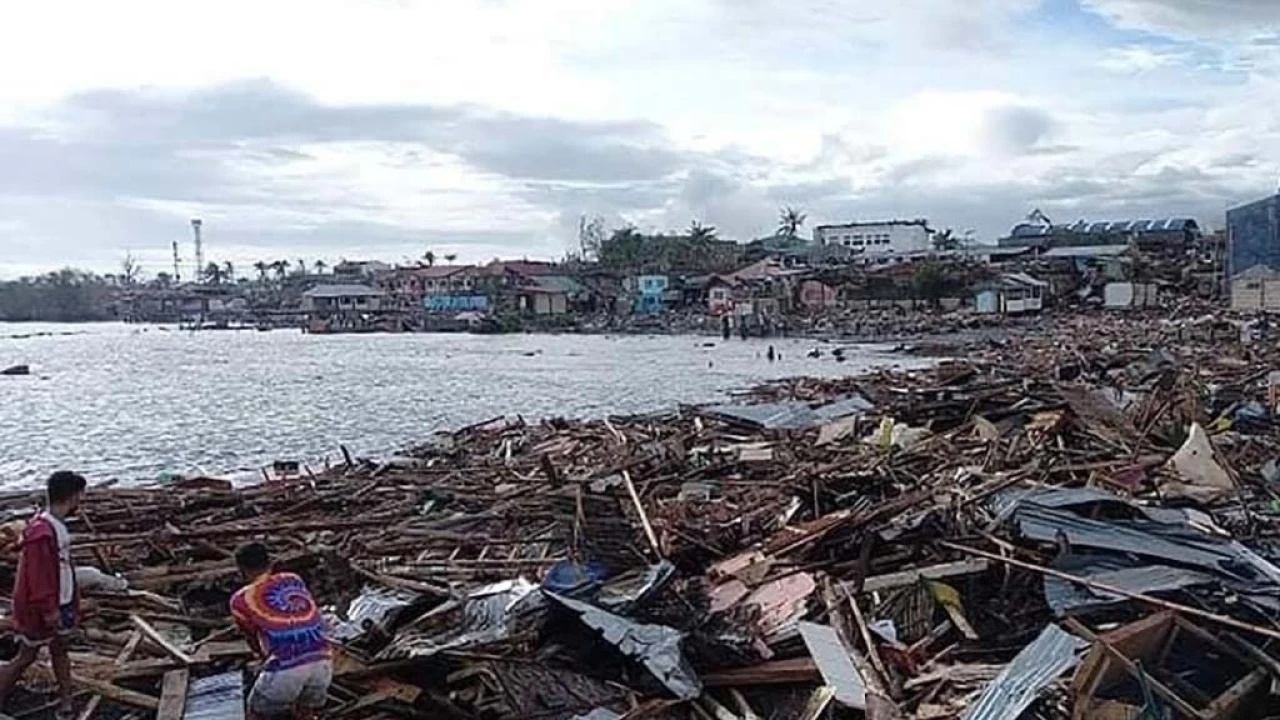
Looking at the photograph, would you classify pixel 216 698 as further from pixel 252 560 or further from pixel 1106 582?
pixel 1106 582

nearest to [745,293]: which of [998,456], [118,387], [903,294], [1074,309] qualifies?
[903,294]

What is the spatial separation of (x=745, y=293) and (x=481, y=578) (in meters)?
80.0

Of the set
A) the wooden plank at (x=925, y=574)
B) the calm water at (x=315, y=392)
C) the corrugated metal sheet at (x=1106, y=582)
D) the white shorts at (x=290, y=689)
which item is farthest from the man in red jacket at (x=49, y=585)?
the calm water at (x=315, y=392)

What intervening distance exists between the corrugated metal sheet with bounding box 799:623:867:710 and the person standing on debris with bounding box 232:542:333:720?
2.74m

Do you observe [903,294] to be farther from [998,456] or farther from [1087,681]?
[1087,681]

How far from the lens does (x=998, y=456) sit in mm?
12281

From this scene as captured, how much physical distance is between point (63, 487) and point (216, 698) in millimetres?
1464

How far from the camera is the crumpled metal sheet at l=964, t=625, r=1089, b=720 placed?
575cm

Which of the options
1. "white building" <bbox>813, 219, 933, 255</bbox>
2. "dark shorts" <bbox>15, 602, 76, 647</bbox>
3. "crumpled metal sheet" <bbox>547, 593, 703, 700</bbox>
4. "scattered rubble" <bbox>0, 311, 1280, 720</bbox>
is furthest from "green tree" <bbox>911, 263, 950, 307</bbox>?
"dark shorts" <bbox>15, 602, 76, 647</bbox>

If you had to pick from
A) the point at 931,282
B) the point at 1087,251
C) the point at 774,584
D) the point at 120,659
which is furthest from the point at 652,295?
the point at 120,659

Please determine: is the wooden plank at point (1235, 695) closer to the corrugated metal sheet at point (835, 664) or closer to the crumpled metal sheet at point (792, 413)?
the corrugated metal sheet at point (835, 664)

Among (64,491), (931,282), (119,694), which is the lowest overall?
(119,694)

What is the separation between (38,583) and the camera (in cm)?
625

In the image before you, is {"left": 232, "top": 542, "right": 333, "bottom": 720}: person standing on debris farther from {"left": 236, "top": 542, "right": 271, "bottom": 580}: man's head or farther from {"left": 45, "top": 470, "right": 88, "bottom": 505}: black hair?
{"left": 45, "top": 470, "right": 88, "bottom": 505}: black hair
